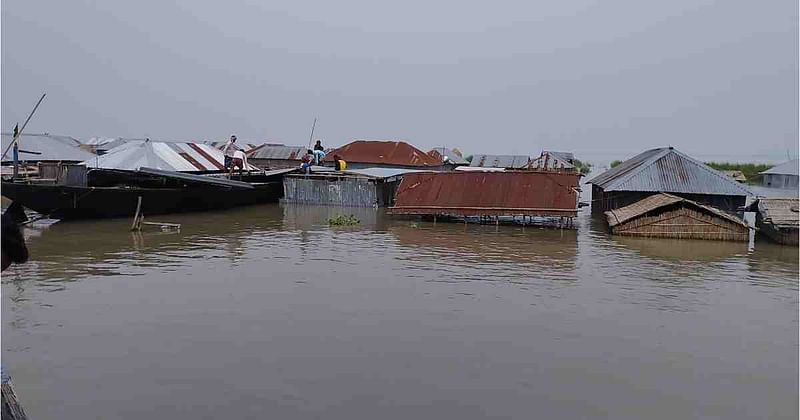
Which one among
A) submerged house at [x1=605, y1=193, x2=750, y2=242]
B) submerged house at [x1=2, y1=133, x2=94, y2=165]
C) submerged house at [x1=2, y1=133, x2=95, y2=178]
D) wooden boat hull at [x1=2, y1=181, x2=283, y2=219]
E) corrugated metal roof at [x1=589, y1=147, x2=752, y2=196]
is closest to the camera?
submerged house at [x1=605, y1=193, x2=750, y2=242]

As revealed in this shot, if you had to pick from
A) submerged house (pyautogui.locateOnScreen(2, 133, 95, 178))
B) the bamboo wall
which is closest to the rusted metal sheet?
the bamboo wall

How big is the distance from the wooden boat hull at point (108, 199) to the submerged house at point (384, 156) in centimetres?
1471

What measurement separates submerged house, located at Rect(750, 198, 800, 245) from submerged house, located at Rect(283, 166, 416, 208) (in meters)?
12.8

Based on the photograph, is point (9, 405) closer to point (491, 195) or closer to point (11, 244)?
point (11, 244)

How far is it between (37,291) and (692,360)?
950cm

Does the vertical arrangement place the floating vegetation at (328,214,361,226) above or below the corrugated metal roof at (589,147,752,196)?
below

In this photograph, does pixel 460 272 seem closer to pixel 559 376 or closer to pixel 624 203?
pixel 559 376

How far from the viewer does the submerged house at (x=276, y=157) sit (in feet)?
144

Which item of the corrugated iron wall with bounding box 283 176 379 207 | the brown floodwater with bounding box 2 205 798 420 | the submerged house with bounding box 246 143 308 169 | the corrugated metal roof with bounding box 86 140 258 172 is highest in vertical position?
the submerged house with bounding box 246 143 308 169

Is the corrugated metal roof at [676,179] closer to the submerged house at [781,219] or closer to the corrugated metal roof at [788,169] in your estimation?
the submerged house at [781,219]

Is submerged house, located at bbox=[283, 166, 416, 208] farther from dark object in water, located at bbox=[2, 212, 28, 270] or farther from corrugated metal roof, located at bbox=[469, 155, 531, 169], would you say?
corrugated metal roof, located at bbox=[469, 155, 531, 169]

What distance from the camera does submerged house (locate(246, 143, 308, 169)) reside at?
144 ft

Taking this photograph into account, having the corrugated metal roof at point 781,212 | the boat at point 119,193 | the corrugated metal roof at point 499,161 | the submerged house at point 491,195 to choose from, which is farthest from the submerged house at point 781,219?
the corrugated metal roof at point 499,161

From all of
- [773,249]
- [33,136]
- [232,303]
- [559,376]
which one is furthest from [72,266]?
[33,136]
